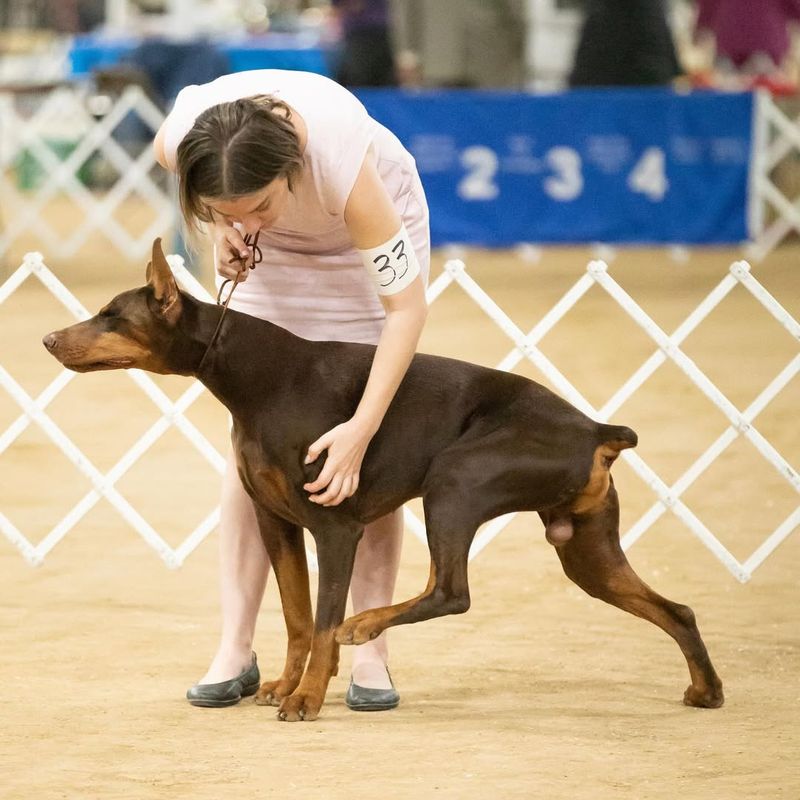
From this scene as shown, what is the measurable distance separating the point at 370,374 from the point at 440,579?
39 centimetres

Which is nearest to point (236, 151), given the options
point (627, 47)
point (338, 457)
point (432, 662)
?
point (338, 457)

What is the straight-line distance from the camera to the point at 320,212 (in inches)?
114

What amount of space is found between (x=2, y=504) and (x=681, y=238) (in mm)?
5526

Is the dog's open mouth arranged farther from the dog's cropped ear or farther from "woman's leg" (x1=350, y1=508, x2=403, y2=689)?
"woman's leg" (x1=350, y1=508, x2=403, y2=689)

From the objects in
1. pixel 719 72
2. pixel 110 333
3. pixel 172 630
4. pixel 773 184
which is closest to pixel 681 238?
pixel 773 184

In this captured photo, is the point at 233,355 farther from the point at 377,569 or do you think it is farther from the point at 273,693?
the point at 273,693

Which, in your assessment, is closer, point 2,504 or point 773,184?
point 2,504

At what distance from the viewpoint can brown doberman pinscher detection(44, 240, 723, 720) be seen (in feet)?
9.49

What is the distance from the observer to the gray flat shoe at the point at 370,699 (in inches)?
123

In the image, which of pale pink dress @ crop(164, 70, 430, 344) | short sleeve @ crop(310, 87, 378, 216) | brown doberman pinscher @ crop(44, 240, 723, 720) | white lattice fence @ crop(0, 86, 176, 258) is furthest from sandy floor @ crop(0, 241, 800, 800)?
white lattice fence @ crop(0, 86, 176, 258)

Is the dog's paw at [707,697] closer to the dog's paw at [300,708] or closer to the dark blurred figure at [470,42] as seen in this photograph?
the dog's paw at [300,708]

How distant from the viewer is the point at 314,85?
9.54 feet

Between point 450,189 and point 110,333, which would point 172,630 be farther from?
point 450,189

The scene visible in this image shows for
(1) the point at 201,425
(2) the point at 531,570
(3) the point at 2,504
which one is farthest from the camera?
(1) the point at 201,425
